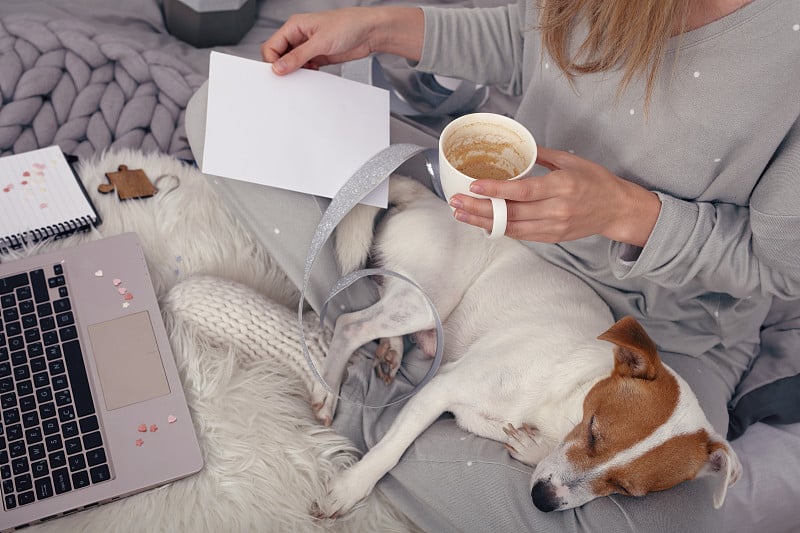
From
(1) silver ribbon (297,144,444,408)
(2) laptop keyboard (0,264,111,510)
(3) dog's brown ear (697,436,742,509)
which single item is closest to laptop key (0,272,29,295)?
(2) laptop keyboard (0,264,111,510)

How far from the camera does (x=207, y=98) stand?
1.16 meters

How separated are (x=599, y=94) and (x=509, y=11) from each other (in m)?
0.33

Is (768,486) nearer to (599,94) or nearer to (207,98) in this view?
(599,94)

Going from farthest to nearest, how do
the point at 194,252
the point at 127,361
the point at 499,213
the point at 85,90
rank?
the point at 85,90, the point at 194,252, the point at 127,361, the point at 499,213

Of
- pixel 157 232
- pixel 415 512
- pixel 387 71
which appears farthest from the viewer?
pixel 387 71

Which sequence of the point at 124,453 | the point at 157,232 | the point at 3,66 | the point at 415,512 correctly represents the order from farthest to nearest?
1. the point at 3,66
2. the point at 157,232
3. the point at 415,512
4. the point at 124,453

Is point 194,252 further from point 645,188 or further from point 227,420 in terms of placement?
point 645,188

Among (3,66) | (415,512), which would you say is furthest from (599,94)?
(3,66)

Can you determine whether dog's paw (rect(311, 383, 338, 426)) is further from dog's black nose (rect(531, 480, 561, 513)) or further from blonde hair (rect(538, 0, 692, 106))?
blonde hair (rect(538, 0, 692, 106))

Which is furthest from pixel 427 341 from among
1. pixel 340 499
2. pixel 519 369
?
pixel 340 499

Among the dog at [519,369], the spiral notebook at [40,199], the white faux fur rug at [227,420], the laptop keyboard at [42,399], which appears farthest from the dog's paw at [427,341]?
the spiral notebook at [40,199]

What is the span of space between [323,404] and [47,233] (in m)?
0.60

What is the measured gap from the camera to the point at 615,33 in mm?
955

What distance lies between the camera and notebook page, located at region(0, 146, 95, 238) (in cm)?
126
